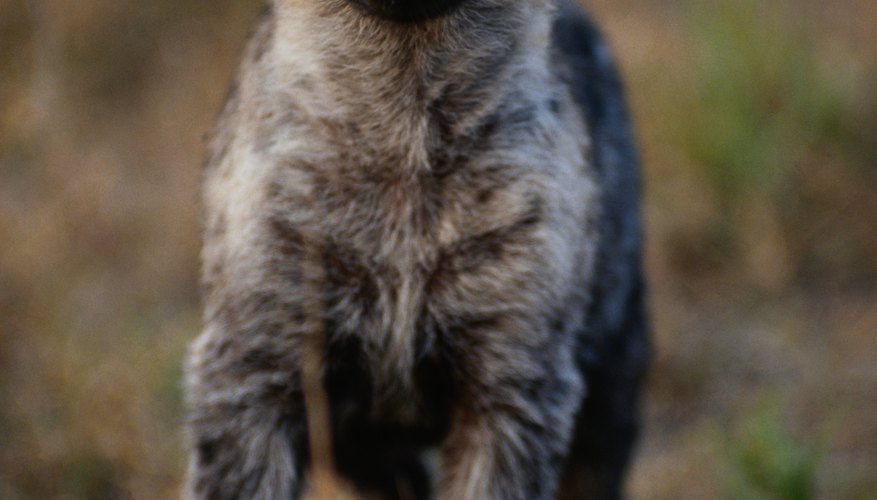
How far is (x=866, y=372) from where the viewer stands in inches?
250

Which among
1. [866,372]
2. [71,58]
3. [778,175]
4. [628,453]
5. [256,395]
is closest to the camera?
[256,395]

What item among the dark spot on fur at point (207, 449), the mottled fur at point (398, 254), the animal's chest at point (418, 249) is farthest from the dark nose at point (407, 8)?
the dark spot on fur at point (207, 449)

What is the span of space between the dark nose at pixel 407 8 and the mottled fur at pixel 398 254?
121 mm

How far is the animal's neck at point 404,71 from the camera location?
151 inches

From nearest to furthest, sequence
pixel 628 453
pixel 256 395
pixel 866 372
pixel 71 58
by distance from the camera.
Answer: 1. pixel 256 395
2. pixel 628 453
3. pixel 866 372
4. pixel 71 58

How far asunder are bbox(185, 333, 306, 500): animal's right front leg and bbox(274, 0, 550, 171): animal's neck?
79 centimetres

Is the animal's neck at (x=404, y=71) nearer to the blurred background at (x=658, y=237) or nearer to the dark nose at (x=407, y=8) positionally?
A: the dark nose at (x=407, y=8)

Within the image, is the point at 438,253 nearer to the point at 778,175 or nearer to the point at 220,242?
the point at 220,242

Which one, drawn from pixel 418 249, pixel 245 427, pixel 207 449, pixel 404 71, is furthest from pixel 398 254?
pixel 207 449

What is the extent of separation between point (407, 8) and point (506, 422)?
1.32m

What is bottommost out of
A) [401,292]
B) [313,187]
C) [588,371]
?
[588,371]

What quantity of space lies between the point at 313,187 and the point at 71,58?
5784 mm

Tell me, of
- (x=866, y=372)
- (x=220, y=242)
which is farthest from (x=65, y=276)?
(x=866, y=372)

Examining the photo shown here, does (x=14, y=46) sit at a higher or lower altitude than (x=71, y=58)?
higher
